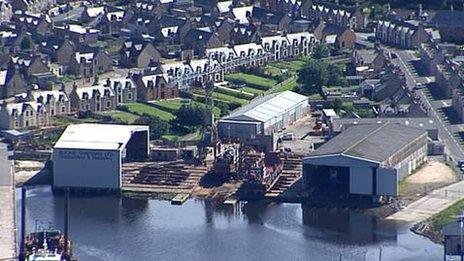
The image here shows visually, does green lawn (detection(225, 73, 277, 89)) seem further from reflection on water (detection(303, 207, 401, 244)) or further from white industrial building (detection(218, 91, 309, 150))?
reflection on water (detection(303, 207, 401, 244))

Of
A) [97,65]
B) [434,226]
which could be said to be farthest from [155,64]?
[434,226]

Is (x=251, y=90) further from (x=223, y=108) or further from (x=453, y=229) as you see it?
(x=453, y=229)

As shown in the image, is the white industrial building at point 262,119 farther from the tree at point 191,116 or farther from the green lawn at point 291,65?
the green lawn at point 291,65

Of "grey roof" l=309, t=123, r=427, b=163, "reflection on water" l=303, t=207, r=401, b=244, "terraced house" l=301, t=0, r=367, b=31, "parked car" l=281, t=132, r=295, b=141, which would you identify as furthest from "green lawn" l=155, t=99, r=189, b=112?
"terraced house" l=301, t=0, r=367, b=31

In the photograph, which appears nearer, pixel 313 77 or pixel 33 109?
pixel 33 109

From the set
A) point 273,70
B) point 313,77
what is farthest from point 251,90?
point 273,70

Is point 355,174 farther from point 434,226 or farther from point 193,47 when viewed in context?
point 193,47
